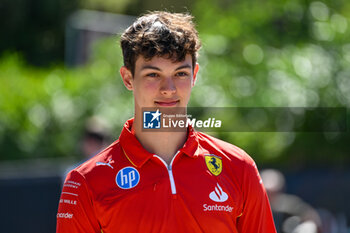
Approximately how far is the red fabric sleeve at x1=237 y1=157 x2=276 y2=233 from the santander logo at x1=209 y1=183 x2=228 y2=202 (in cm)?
11

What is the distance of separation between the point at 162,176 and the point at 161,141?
185mm

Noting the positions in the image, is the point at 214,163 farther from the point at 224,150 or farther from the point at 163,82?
the point at 163,82

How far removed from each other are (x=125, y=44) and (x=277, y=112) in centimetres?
540

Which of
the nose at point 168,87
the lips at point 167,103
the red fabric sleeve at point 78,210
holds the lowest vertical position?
the red fabric sleeve at point 78,210

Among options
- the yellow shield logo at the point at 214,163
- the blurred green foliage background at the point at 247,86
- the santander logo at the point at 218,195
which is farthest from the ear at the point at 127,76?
the blurred green foliage background at the point at 247,86

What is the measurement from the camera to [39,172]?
785 centimetres

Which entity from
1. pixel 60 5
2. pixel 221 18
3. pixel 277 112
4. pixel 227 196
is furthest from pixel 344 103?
pixel 60 5

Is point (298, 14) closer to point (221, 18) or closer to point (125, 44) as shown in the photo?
point (221, 18)

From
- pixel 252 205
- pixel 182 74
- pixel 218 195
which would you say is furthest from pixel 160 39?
pixel 252 205

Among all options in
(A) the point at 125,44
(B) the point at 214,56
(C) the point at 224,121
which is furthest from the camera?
(B) the point at 214,56

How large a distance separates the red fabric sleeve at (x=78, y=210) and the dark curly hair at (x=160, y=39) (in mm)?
567

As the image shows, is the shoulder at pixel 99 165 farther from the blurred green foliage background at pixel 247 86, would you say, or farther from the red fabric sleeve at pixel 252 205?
the blurred green foliage background at pixel 247 86

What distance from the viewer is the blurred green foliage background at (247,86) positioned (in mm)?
8102

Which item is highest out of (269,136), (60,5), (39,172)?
(60,5)
